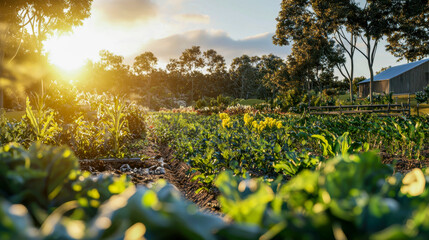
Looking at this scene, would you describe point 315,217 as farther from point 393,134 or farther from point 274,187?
point 393,134

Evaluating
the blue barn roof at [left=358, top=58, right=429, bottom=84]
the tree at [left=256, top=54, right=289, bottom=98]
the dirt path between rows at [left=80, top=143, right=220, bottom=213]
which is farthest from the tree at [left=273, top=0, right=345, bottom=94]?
the dirt path between rows at [left=80, top=143, right=220, bottom=213]

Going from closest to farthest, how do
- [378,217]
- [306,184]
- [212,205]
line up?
1. [378,217]
2. [306,184]
3. [212,205]

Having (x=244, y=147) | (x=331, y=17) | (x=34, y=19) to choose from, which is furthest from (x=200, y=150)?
(x=331, y=17)

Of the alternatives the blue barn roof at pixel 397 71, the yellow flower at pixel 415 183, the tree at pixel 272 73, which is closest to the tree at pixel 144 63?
the tree at pixel 272 73

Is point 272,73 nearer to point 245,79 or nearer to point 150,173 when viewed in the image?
point 245,79

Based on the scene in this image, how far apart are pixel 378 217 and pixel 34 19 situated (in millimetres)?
20839

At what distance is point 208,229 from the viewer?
0.50 m

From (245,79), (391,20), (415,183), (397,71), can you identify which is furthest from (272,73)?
(415,183)

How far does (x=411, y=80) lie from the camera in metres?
39.5

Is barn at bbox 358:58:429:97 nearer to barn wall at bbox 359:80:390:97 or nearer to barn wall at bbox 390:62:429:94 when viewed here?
barn wall at bbox 390:62:429:94

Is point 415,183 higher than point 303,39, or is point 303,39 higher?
point 303,39

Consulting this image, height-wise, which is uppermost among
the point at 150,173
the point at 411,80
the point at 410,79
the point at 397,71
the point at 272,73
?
the point at 272,73

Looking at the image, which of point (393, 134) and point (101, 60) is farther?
point (101, 60)

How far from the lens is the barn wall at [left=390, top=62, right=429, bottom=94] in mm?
39312
